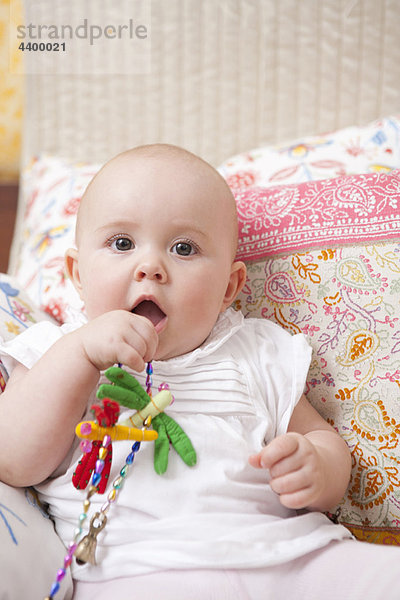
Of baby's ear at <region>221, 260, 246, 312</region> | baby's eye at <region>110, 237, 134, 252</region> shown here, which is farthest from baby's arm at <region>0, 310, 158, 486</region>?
baby's ear at <region>221, 260, 246, 312</region>

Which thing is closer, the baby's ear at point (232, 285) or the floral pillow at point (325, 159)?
the baby's ear at point (232, 285)

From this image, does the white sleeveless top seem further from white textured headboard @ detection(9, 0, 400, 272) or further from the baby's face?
white textured headboard @ detection(9, 0, 400, 272)

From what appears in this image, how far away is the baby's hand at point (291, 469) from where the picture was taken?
814 mm

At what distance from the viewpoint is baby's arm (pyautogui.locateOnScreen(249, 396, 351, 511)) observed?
0.82m

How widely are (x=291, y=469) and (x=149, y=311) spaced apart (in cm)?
31

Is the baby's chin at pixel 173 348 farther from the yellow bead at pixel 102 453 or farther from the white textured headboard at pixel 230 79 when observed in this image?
the white textured headboard at pixel 230 79

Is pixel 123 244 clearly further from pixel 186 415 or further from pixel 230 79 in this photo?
pixel 230 79

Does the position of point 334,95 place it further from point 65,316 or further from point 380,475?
point 380,475

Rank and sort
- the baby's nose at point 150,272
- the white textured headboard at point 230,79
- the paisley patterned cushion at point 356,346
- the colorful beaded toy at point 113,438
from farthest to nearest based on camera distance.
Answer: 1. the white textured headboard at point 230,79
2. the paisley patterned cushion at point 356,346
3. the baby's nose at point 150,272
4. the colorful beaded toy at point 113,438

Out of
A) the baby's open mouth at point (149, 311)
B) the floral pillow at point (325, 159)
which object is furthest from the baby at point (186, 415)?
the floral pillow at point (325, 159)

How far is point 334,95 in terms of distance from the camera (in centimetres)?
163

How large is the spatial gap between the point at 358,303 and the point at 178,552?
20.5 inches

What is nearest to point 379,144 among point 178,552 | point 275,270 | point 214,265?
point 275,270

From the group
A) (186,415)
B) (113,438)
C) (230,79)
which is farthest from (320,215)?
(230,79)
